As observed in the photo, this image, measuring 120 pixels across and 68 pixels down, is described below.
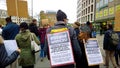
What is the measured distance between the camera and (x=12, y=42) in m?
5.58

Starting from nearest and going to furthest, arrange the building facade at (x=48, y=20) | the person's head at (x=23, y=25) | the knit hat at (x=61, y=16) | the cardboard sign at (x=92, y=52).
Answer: the knit hat at (x=61, y=16) < the person's head at (x=23, y=25) < the cardboard sign at (x=92, y=52) < the building facade at (x=48, y=20)

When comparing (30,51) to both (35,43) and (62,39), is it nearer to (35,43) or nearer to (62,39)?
(35,43)

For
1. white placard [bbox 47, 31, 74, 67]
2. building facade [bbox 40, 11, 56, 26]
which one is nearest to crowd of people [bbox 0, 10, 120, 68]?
white placard [bbox 47, 31, 74, 67]

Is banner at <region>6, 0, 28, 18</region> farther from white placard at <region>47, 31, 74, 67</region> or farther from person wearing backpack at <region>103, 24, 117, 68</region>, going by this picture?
white placard at <region>47, 31, 74, 67</region>

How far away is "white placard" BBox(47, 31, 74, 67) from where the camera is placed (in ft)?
17.6

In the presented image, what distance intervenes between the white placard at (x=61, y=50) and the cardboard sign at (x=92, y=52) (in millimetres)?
2427

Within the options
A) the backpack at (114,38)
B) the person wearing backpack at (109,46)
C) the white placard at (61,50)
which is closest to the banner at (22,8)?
the person wearing backpack at (109,46)

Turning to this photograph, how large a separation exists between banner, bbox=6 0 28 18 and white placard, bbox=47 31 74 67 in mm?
4556

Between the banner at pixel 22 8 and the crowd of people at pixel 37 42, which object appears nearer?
the crowd of people at pixel 37 42

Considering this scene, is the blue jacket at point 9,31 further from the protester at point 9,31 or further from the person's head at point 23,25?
the person's head at point 23,25

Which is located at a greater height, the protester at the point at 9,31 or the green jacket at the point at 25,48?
the protester at the point at 9,31

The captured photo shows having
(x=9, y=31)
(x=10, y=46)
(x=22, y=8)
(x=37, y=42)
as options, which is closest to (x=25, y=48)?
(x=37, y=42)

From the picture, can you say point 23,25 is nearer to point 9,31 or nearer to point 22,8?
point 9,31

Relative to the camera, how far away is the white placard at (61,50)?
536 cm
